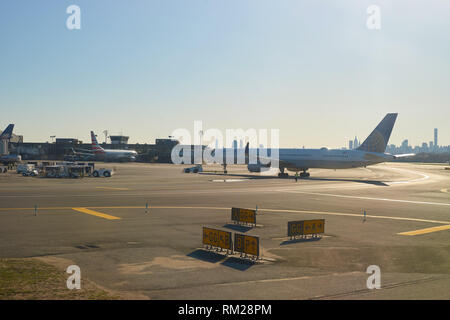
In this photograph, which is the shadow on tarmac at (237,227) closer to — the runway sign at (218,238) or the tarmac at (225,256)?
the tarmac at (225,256)

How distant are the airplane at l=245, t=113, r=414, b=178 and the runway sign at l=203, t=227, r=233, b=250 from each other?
65430 mm

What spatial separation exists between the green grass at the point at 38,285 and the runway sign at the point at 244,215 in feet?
44.7

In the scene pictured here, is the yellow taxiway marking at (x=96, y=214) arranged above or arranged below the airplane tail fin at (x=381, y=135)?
below

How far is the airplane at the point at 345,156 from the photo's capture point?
7925cm

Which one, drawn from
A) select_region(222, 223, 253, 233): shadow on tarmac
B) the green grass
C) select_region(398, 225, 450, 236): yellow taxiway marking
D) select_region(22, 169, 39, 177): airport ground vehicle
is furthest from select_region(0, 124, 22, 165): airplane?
select_region(398, 225, 450, 236): yellow taxiway marking

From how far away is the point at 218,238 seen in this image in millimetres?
19656

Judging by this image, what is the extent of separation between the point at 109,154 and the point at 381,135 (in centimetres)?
10191

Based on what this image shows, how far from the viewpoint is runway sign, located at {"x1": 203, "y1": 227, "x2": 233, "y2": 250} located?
1922cm

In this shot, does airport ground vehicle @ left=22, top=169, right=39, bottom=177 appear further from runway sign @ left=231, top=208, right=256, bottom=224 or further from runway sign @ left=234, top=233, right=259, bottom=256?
runway sign @ left=234, top=233, right=259, bottom=256

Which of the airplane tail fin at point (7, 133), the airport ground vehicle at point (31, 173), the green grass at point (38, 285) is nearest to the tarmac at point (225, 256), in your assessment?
the green grass at point (38, 285)

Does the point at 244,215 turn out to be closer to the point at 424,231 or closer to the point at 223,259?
the point at 223,259

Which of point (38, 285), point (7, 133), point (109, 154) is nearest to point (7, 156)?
point (7, 133)
